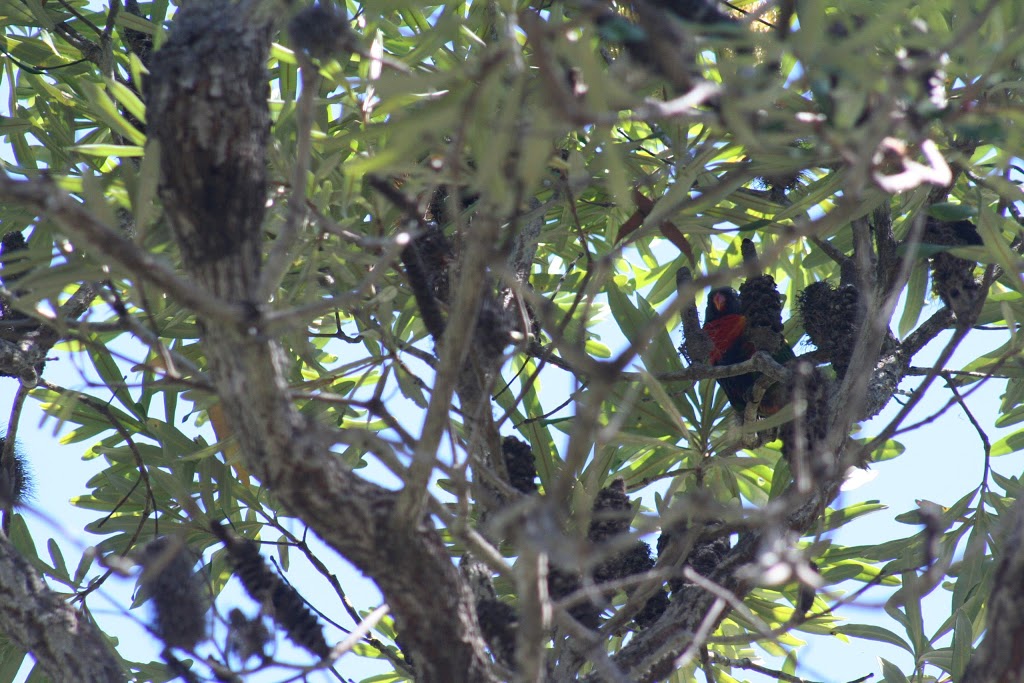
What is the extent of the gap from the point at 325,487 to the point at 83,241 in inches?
14.8

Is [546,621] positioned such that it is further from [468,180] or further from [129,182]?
[129,182]

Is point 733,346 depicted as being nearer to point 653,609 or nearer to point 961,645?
point 653,609

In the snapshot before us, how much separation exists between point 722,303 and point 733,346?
0.15 meters

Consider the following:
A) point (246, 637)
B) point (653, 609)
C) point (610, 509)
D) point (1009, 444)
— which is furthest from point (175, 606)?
point (1009, 444)

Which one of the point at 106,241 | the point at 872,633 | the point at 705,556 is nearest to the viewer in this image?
the point at 106,241

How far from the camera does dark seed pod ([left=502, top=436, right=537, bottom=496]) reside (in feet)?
6.86

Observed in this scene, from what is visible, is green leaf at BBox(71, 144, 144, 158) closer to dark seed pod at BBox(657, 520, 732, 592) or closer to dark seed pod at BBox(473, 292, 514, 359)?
dark seed pod at BBox(473, 292, 514, 359)

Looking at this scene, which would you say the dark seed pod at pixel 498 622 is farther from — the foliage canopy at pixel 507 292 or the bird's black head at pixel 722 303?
the bird's black head at pixel 722 303

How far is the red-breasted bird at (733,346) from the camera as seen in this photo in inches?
88.0

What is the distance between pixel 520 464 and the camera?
83.0 inches

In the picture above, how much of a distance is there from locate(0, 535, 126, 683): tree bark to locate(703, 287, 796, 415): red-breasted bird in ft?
4.54

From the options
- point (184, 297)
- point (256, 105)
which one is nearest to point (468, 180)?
point (256, 105)

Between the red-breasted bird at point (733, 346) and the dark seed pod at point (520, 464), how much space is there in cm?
49

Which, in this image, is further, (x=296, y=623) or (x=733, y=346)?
(x=733, y=346)
